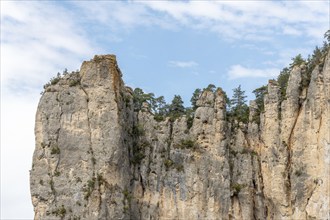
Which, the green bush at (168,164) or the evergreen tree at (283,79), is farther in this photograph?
the evergreen tree at (283,79)

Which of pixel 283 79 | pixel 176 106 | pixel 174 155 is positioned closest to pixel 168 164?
pixel 174 155

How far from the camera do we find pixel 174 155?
2329 inches

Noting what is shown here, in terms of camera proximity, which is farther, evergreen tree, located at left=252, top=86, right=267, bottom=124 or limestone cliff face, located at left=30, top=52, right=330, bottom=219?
evergreen tree, located at left=252, top=86, right=267, bottom=124

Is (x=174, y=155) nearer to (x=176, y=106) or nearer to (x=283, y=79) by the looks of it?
(x=176, y=106)

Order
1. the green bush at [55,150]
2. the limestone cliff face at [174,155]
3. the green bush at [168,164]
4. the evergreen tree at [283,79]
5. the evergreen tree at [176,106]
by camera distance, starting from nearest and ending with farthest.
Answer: the limestone cliff face at [174,155] → the green bush at [55,150] → the green bush at [168,164] → the evergreen tree at [283,79] → the evergreen tree at [176,106]

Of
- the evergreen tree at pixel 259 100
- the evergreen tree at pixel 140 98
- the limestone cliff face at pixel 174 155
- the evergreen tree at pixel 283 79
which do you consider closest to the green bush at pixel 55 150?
the limestone cliff face at pixel 174 155

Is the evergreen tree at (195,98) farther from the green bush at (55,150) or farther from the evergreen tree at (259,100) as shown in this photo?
the green bush at (55,150)

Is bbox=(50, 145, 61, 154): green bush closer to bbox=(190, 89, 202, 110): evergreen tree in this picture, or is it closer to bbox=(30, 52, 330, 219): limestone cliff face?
bbox=(30, 52, 330, 219): limestone cliff face

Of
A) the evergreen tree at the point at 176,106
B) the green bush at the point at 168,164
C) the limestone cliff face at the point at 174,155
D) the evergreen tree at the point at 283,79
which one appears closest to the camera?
the limestone cliff face at the point at 174,155

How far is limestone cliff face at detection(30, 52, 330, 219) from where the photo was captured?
55.4 meters

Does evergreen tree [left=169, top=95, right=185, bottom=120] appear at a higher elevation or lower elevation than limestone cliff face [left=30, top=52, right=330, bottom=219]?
higher

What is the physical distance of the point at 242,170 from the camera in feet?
191

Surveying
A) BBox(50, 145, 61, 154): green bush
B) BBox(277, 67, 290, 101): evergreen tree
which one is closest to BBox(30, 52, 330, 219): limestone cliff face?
BBox(50, 145, 61, 154): green bush

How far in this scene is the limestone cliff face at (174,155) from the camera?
5541 centimetres
